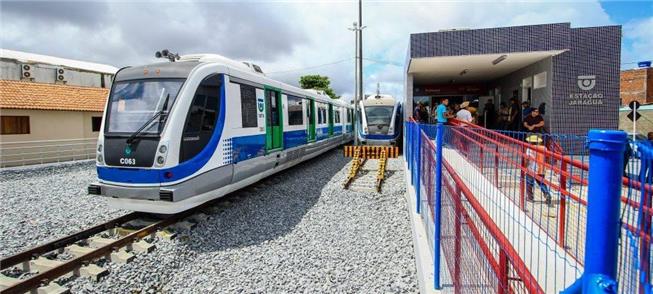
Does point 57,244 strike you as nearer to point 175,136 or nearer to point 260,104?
point 175,136

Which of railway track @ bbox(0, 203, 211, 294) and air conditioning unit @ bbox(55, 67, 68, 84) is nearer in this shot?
railway track @ bbox(0, 203, 211, 294)

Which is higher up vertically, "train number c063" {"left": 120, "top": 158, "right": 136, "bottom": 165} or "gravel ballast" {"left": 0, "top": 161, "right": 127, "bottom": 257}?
"train number c063" {"left": 120, "top": 158, "right": 136, "bottom": 165}

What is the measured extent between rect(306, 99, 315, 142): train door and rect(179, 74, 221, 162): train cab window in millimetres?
6078

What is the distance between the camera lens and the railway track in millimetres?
4449

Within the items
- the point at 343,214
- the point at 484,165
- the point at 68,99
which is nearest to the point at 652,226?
the point at 484,165

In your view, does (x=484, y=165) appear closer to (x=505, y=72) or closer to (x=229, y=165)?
(x=229, y=165)

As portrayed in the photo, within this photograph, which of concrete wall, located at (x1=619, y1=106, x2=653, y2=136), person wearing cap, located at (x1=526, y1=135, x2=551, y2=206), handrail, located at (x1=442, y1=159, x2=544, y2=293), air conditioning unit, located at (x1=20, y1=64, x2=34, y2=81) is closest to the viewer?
handrail, located at (x1=442, y1=159, x2=544, y2=293)

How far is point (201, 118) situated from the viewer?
6.51m

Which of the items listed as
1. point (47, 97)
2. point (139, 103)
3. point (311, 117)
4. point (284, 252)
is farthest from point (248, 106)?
point (47, 97)

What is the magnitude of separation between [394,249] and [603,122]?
1116 centimetres

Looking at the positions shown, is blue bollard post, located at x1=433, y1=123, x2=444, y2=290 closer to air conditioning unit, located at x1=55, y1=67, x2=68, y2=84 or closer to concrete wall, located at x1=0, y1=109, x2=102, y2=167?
concrete wall, located at x1=0, y1=109, x2=102, y2=167

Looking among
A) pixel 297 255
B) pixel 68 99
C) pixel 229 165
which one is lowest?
pixel 297 255

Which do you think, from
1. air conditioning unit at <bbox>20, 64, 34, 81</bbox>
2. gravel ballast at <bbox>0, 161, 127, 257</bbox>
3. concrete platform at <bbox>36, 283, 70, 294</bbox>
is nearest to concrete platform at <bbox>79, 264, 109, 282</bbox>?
concrete platform at <bbox>36, 283, 70, 294</bbox>

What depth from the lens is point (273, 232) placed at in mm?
6363
